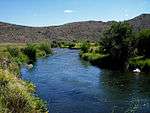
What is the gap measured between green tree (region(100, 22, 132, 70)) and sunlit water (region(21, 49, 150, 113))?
11411mm

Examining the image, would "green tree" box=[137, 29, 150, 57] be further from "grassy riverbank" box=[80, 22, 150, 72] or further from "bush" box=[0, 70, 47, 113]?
"bush" box=[0, 70, 47, 113]

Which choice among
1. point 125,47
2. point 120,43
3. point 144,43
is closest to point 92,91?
point 125,47

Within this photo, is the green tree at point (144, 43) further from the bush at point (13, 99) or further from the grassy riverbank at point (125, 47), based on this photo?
the bush at point (13, 99)

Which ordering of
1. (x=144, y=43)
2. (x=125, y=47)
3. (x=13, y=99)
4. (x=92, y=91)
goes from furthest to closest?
1. (x=144, y=43)
2. (x=125, y=47)
3. (x=92, y=91)
4. (x=13, y=99)

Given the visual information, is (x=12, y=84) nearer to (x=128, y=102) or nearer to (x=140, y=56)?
(x=128, y=102)

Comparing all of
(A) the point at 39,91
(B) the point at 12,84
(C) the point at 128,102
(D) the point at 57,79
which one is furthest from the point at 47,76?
(B) the point at 12,84

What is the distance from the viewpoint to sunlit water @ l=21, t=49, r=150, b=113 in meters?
44.5

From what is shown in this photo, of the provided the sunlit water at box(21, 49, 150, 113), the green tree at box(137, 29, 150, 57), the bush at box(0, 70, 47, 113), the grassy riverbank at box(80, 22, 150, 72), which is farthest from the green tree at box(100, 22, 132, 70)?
the bush at box(0, 70, 47, 113)

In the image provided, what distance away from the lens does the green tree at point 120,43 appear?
293ft

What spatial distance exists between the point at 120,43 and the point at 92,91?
36605 millimetres

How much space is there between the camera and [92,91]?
184 feet

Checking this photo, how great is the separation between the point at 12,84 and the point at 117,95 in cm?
2190

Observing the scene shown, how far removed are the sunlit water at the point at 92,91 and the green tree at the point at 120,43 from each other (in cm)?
1141

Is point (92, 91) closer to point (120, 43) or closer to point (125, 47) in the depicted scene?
point (125, 47)
